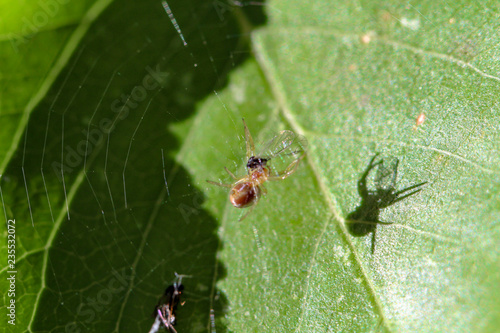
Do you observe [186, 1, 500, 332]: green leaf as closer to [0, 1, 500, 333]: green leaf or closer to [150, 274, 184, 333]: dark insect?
[0, 1, 500, 333]: green leaf

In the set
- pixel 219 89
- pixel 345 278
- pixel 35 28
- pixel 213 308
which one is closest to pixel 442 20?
pixel 219 89

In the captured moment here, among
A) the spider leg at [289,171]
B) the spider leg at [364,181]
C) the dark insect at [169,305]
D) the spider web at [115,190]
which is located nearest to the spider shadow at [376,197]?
the spider leg at [364,181]

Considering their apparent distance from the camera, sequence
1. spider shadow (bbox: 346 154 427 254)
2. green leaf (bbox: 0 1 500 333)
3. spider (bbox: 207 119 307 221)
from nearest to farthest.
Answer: green leaf (bbox: 0 1 500 333), spider shadow (bbox: 346 154 427 254), spider (bbox: 207 119 307 221)

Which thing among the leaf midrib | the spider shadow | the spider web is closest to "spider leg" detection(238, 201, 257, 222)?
the spider web

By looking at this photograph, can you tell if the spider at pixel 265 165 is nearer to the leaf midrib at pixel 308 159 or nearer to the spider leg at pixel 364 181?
the leaf midrib at pixel 308 159

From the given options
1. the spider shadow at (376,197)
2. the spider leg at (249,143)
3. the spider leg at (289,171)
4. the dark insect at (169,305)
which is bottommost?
the dark insect at (169,305)

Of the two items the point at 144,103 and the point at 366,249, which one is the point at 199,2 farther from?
the point at 366,249

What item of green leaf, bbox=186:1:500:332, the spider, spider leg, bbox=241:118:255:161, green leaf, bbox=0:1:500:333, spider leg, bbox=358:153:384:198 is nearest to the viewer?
green leaf, bbox=186:1:500:332
